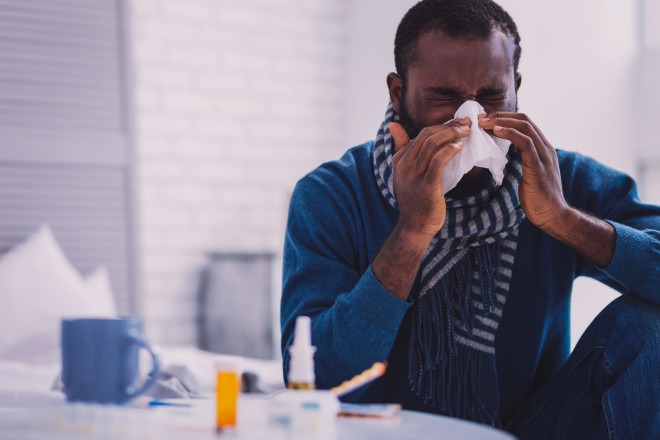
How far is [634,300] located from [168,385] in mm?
903

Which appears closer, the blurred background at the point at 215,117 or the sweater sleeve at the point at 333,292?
the sweater sleeve at the point at 333,292

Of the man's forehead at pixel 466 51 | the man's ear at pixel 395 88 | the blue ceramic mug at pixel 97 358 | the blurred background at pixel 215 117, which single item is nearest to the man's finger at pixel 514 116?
the man's forehead at pixel 466 51

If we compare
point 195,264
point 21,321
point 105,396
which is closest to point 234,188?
point 195,264

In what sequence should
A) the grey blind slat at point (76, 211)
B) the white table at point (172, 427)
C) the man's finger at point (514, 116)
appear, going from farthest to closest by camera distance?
the grey blind slat at point (76, 211), the man's finger at point (514, 116), the white table at point (172, 427)

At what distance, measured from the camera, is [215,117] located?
3.83 m

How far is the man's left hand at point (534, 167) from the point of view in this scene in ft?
4.64

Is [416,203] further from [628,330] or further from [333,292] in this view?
[628,330]

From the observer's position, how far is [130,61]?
10.7 feet

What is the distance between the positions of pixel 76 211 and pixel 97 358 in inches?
91.3

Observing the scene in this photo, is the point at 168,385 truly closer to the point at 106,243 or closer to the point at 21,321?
the point at 21,321

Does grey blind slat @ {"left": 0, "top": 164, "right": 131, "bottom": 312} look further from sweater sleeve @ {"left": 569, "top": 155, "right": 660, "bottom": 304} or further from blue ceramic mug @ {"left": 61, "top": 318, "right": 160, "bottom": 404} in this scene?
blue ceramic mug @ {"left": 61, "top": 318, "right": 160, "bottom": 404}

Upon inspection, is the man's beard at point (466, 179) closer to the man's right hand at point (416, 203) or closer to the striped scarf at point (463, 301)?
the striped scarf at point (463, 301)

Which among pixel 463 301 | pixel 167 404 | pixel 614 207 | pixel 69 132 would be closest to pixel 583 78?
pixel 614 207

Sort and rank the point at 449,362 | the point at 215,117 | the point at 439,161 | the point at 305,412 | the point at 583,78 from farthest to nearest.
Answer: the point at 215,117
the point at 583,78
the point at 449,362
the point at 439,161
the point at 305,412
